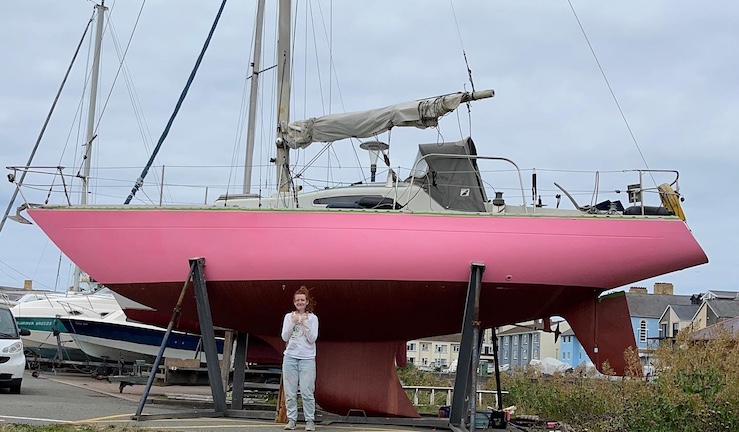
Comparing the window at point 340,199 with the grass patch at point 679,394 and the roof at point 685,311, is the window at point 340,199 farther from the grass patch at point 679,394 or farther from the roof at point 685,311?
the roof at point 685,311

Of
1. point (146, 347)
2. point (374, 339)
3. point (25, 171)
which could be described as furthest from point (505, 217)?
point (146, 347)

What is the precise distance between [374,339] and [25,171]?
5.44m

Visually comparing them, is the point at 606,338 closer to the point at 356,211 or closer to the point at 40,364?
the point at 356,211

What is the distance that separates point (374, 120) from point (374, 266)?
2.50m

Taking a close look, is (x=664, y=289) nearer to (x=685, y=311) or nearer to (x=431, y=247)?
(x=685, y=311)

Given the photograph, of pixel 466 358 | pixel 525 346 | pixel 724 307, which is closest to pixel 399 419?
pixel 466 358

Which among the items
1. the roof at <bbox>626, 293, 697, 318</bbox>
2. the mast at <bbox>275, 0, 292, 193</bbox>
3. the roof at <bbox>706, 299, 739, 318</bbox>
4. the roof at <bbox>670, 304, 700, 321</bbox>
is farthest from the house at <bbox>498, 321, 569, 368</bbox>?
the mast at <bbox>275, 0, 292, 193</bbox>

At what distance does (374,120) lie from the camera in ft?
37.0

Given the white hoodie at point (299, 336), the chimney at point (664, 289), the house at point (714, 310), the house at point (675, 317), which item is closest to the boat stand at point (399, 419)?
the white hoodie at point (299, 336)

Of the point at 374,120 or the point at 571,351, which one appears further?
the point at 571,351

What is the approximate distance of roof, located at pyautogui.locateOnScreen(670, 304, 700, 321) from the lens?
153 ft

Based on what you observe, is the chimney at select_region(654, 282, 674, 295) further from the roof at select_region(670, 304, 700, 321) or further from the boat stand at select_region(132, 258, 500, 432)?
the boat stand at select_region(132, 258, 500, 432)

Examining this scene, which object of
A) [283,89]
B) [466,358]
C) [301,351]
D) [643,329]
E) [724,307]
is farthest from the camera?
[643,329]

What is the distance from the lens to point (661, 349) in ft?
29.2
